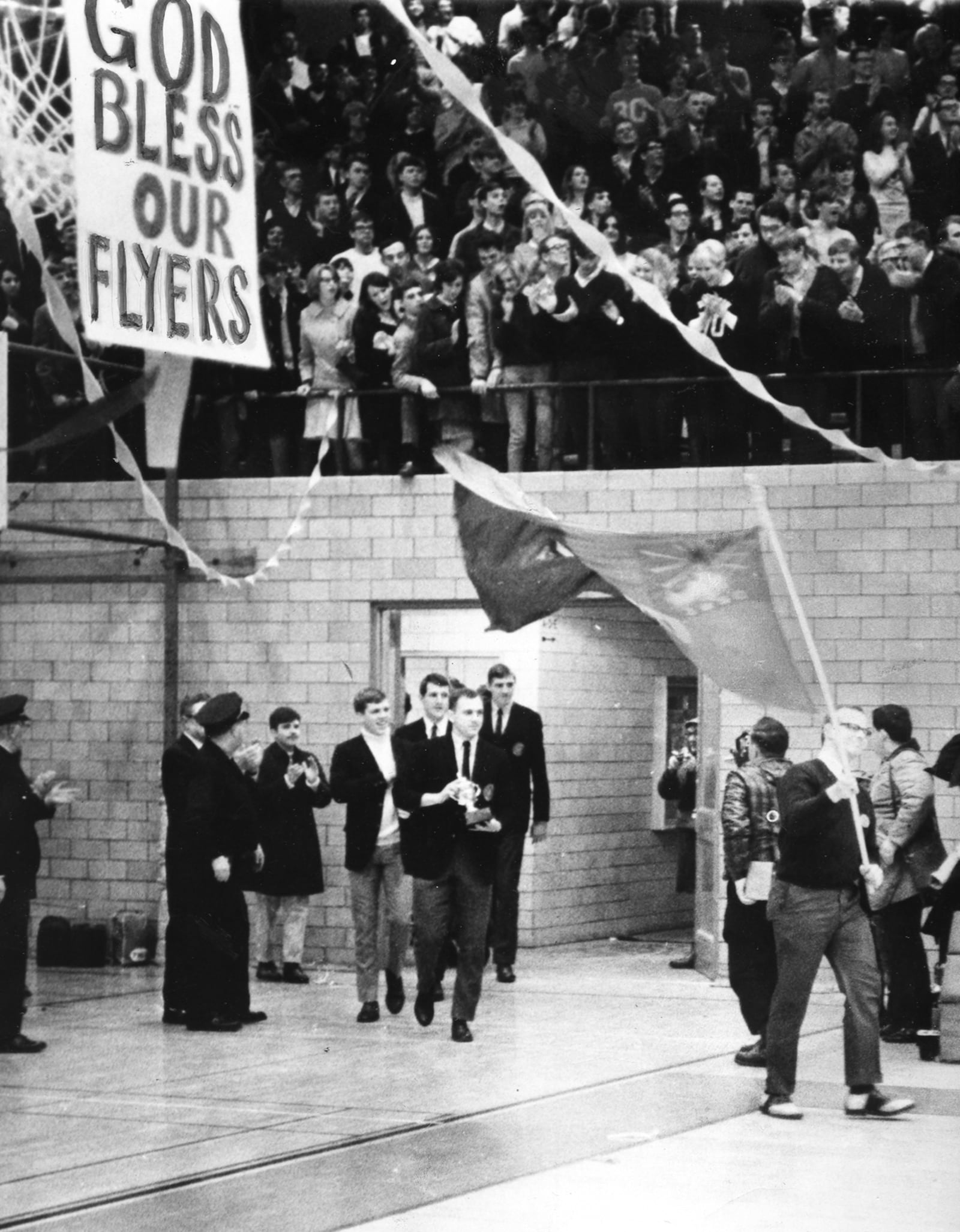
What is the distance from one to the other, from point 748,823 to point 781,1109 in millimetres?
1792

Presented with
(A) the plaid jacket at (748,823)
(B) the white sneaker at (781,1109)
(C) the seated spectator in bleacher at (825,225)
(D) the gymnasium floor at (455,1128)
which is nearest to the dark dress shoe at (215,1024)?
(D) the gymnasium floor at (455,1128)

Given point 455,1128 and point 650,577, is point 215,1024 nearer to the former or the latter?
point 455,1128

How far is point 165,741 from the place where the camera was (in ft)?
53.3

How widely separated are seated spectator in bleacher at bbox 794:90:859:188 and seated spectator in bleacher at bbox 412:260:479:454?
102 inches

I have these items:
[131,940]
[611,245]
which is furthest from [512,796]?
[611,245]

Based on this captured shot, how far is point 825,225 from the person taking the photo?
15258 mm

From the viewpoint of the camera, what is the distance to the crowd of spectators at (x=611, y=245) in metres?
14.7

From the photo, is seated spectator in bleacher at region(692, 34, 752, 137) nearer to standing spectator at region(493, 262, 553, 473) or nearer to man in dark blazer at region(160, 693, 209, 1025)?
standing spectator at region(493, 262, 553, 473)

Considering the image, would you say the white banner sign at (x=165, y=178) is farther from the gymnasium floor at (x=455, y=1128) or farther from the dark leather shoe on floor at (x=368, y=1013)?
the dark leather shoe on floor at (x=368, y=1013)

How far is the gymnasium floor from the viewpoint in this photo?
297 inches

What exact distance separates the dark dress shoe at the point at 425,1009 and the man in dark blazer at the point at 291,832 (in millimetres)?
2560

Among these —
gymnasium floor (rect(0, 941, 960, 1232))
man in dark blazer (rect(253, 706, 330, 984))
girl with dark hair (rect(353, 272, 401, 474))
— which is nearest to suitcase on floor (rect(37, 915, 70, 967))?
man in dark blazer (rect(253, 706, 330, 984))

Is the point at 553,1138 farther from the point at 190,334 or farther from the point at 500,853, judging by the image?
the point at 500,853

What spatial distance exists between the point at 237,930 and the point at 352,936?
Result: 321 cm
